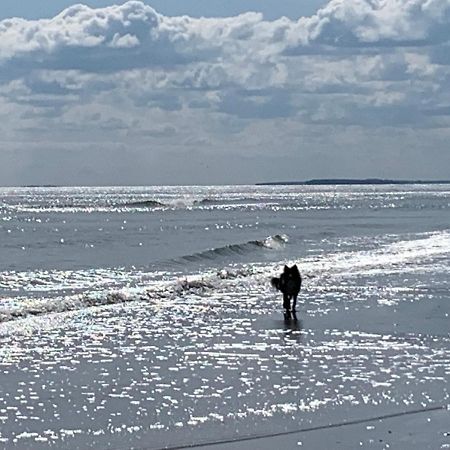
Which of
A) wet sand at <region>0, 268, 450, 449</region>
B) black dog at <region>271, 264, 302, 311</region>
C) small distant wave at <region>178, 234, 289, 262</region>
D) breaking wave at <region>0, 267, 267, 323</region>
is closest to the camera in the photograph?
wet sand at <region>0, 268, 450, 449</region>

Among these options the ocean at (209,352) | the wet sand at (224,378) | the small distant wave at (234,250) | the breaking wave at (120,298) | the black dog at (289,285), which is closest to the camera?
the wet sand at (224,378)

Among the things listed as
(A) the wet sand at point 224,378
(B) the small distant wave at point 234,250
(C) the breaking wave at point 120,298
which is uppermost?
(A) the wet sand at point 224,378

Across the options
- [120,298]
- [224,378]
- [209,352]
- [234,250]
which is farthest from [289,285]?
[234,250]

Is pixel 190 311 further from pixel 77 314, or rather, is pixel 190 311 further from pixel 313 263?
pixel 313 263

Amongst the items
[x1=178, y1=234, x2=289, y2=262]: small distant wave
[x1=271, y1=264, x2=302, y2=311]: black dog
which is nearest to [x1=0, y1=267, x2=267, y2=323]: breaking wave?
[x1=271, y1=264, x2=302, y2=311]: black dog

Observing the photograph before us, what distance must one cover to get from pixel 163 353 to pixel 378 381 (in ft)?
13.6

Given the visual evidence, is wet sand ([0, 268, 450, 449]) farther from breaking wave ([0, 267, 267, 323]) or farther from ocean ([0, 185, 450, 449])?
breaking wave ([0, 267, 267, 323])

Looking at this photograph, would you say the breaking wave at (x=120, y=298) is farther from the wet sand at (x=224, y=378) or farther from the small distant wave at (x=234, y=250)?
the small distant wave at (x=234, y=250)

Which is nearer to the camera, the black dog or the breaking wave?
the black dog

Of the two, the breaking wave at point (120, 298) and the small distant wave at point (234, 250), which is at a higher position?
the breaking wave at point (120, 298)

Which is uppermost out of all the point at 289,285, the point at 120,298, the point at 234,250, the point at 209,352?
the point at 289,285

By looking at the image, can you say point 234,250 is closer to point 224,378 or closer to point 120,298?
point 120,298

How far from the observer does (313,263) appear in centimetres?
4375

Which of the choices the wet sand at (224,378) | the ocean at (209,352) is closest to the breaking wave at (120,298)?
the ocean at (209,352)
